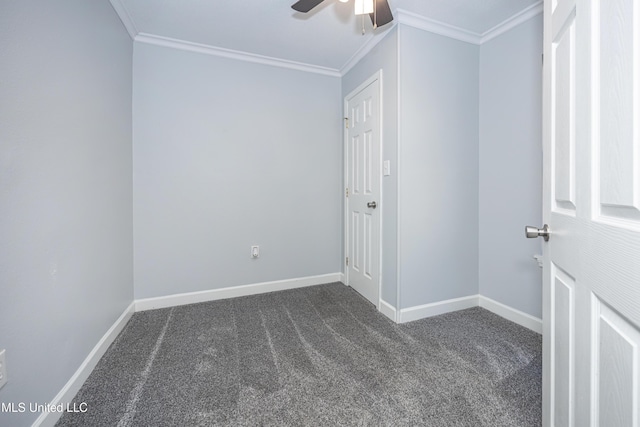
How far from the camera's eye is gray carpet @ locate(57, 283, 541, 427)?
1225 mm

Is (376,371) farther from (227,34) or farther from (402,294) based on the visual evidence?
(227,34)

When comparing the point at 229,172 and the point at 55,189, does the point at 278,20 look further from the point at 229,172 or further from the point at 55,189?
the point at 55,189

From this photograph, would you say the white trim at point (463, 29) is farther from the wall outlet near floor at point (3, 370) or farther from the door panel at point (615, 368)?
the wall outlet near floor at point (3, 370)

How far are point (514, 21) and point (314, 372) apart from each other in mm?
2855

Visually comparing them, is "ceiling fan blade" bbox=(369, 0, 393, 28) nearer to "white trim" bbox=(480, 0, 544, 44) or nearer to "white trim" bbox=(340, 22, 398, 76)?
"white trim" bbox=(340, 22, 398, 76)

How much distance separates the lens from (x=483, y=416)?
1208 millimetres

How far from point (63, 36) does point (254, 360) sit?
2.03 m

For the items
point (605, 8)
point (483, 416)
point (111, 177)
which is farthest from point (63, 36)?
point (483, 416)

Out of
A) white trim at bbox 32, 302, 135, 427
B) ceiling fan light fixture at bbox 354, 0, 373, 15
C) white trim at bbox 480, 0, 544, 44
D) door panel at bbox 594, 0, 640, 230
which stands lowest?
white trim at bbox 32, 302, 135, 427

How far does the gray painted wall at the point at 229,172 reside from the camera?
233cm

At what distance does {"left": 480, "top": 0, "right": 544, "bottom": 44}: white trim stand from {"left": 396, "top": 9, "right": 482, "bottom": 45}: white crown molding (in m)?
0.07

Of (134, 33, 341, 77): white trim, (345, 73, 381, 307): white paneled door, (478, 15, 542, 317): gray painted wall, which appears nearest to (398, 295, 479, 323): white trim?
(478, 15, 542, 317): gray painted wall

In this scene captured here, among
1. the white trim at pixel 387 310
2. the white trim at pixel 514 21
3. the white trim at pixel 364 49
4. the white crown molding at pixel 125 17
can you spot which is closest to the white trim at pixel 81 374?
the white trim at pixel 387 310

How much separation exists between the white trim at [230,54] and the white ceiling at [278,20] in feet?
0.15
